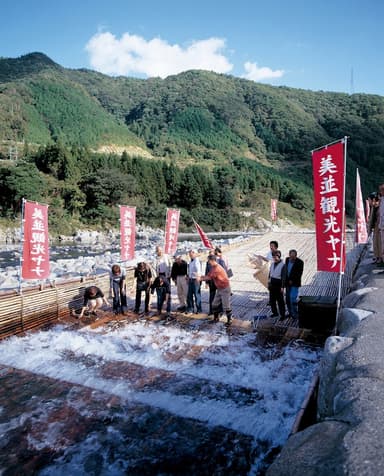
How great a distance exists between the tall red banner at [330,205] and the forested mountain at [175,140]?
109 feet

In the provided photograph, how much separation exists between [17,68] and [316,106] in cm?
10544

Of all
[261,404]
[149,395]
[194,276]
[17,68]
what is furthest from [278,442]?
[17,68]

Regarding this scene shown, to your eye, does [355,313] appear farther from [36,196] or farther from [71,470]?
[36,196]

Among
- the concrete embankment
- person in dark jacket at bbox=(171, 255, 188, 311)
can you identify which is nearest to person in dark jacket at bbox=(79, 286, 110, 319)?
person in dark jacket at bbox=(171, 255, 188, 311)

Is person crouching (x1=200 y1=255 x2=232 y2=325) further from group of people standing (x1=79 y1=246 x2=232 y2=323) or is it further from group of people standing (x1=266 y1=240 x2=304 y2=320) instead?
group of people standing (x1=266 y1=240 x2=304 y2=320)

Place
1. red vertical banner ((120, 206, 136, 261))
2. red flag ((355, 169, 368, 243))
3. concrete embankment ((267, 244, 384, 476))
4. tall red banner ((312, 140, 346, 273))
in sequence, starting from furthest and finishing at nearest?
red flag ((355, 169, 368, 243)) < red vertical banner ((120, 206, 136, 261)) < tall red banner ((312, 140, 346, 273)) < concrete embankment ((267, 244, 384, 476))

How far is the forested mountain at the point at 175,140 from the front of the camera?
41438 millimetres

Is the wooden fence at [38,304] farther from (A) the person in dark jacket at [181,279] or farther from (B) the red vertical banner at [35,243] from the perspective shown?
(A) the person in dark jacket at [181,279]

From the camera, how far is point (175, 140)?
306 ft

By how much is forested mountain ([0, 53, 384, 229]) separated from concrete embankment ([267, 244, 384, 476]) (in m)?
35.2

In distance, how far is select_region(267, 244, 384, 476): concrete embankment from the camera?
1806 millimetres

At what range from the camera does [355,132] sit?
10512 centimetres

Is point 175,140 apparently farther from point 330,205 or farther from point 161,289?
point 330,205

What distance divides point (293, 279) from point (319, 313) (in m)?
0.86
